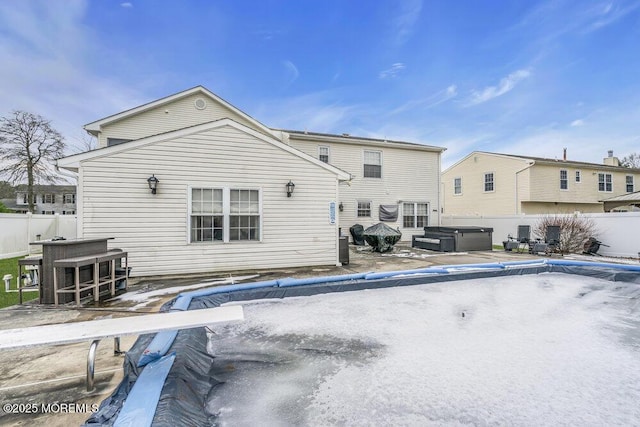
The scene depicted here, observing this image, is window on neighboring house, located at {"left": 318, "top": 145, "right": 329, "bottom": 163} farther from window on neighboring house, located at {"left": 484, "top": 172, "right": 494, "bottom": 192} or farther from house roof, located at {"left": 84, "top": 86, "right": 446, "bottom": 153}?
window on neighboring house, located at {"left": 484, "top": 172, "right": 494, "bottom": 192}

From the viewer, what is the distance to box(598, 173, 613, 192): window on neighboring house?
678 inches

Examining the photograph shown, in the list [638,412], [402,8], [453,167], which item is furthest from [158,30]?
[453,167]

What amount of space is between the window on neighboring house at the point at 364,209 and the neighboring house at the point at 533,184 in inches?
331

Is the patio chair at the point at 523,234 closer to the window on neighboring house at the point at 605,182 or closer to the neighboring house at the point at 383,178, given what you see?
the neighboring house at the point at 383,178

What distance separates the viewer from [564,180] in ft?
53.3

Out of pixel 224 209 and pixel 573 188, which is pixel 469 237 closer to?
pixel 224 209

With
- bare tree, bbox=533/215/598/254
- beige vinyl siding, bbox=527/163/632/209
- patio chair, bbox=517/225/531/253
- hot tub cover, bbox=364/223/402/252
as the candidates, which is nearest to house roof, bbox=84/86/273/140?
hot tub cover, bbox=364/223/402/252

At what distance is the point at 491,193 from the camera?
1706cm

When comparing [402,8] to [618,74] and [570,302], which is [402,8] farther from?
[570,302]

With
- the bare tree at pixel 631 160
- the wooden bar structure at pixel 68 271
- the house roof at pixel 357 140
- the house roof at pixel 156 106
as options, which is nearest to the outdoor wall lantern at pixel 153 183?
the wooden bar structure at pixel 68 271

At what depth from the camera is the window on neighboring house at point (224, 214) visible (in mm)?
6379

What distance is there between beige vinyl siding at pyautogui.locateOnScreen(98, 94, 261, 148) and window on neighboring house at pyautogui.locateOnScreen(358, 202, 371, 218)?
636cm

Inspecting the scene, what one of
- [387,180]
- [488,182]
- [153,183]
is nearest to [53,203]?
[153,183]

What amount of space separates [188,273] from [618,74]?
1752cm
